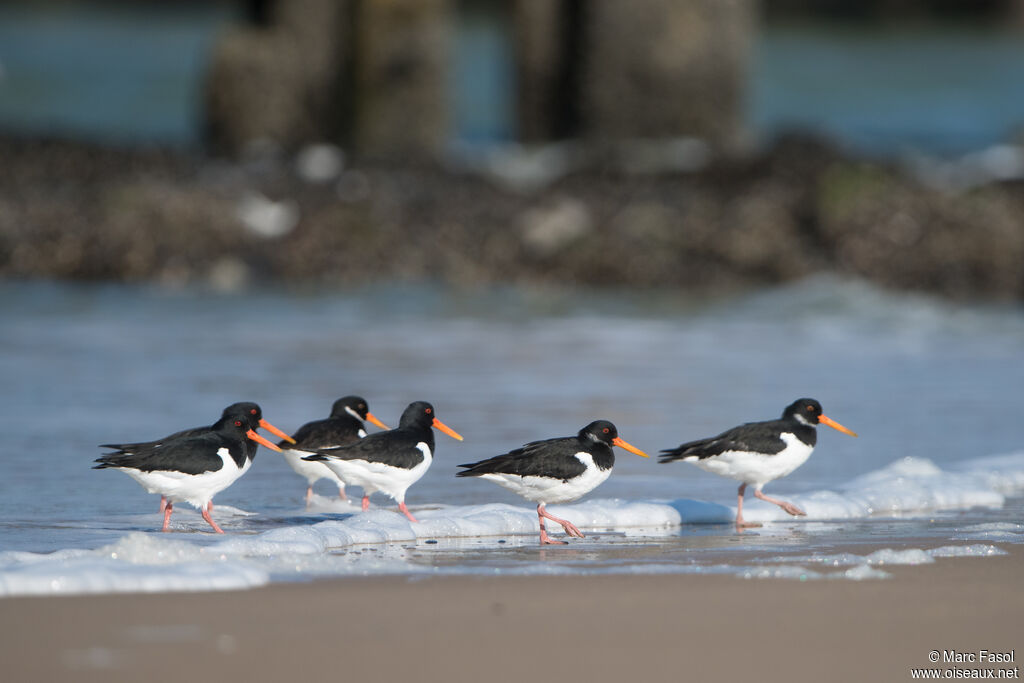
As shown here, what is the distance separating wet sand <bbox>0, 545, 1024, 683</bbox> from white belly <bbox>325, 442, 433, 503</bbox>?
1.38 metres

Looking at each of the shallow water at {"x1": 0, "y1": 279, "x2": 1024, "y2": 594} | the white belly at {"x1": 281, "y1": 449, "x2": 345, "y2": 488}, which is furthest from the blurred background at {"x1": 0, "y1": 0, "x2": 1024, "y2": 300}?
the white belly at {"x1": 281, "y1": 449, "x2": 345, "y2": 488}

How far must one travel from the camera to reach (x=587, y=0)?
18.0 meters

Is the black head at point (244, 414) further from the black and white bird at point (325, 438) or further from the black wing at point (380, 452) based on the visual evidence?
the black wing at point (380, 452)

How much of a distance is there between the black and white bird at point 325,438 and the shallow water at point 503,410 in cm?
18

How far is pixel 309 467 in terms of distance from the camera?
750 centimetres

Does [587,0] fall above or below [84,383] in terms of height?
above

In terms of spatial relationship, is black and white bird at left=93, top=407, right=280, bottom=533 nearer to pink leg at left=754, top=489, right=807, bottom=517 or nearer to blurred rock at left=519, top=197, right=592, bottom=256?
pink leg at left=754, top=489, right=807, bottom=517

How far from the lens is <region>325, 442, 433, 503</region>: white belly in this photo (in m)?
7.11

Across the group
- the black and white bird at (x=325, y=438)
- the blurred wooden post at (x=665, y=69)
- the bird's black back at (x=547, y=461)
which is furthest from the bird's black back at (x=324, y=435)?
the blurred wooden post at (x=665, y=69)

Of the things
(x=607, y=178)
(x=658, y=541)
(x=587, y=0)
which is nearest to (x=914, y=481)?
(x=658, y=541)

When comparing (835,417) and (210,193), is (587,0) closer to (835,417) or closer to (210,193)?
(210,193)

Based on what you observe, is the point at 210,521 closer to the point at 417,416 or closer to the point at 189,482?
the point at 189,482

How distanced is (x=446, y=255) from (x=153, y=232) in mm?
3187

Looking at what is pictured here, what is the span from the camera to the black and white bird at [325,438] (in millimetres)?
7512
